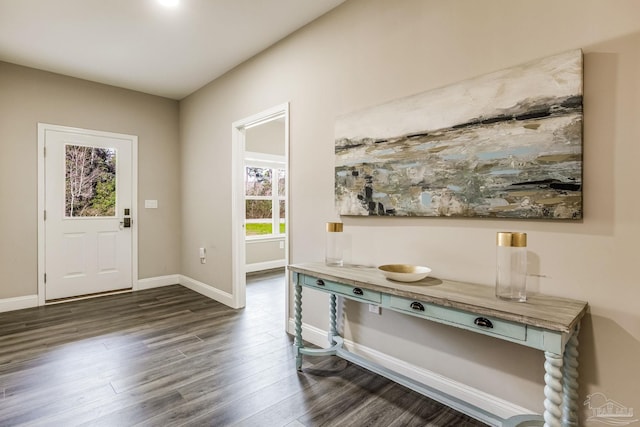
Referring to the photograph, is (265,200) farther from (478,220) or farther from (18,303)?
(478,220)

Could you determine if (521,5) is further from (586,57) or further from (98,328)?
(98,328)

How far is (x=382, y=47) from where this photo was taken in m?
2.34

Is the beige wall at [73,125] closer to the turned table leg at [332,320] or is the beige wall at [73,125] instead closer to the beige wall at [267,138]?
the beige wall at [267,138]

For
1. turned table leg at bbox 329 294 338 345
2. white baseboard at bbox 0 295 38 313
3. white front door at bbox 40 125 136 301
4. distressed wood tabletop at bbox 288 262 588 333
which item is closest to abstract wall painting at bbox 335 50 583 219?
distressed wood tabletop at bbox 288 262 588 333

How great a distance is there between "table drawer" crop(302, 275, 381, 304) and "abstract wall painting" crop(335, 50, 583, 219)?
578 millimetres

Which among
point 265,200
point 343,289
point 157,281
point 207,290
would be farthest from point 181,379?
point 265,200

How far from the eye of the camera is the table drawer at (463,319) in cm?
141

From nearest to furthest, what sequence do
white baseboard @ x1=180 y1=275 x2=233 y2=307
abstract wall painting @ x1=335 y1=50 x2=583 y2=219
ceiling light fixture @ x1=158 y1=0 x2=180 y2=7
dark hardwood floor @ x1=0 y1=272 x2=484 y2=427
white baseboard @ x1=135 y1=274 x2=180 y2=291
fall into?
abstract wall painting @ x1=335 y1=50 x2=583 y2=219, dark hardwood floor @ x1=0 y1=272 x2=484 y2=427, ceiling light fixture @ x1=158 y1=0 x2=180 y2=7, white baseboard @ x1=180 y1=275 x2=233 y2=307, white baseboard @ x1=135 y1=274 x2=180 y2=291

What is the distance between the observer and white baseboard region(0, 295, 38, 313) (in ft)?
12.1

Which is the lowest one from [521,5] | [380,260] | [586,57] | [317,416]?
[317,416]

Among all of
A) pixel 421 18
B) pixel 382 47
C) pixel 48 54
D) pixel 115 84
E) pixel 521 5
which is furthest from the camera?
pixel 115 84

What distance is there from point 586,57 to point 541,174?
56cm

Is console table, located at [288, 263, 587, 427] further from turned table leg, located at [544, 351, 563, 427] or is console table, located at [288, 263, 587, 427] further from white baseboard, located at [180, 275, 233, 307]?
white baseboard, located at [180, 275, 233, 307]

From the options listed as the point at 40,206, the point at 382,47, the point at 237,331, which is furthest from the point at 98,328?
the point at 382,47
